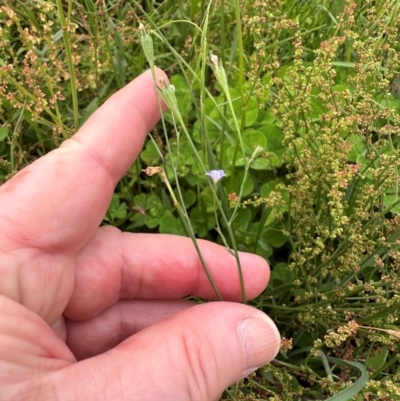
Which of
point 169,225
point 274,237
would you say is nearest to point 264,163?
point 274,237

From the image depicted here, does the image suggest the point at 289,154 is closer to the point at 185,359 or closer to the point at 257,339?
the point at 257,339

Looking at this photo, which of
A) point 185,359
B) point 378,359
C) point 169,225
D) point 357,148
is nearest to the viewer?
point 185,359

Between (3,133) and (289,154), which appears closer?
(289,154)

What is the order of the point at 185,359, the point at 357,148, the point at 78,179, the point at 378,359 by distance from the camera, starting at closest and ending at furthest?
1. the point at 185,359
2. the point at 78,179
3. the point at 378,359
4. the point at 357,148

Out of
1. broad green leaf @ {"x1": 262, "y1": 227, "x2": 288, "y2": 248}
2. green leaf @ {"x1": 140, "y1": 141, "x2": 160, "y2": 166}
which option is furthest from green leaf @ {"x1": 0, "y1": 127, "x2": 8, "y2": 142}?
broad green leaf @ {"x1": 262, "y1": 227, "x2": 288, "y2": 248}

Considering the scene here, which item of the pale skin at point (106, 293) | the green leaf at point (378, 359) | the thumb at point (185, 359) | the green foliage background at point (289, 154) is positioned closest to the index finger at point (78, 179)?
the pale skin at point (106, 293)

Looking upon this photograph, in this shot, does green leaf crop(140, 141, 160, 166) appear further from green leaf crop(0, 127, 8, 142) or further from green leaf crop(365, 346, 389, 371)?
green leaf crop(365, 346, 389, 371)
